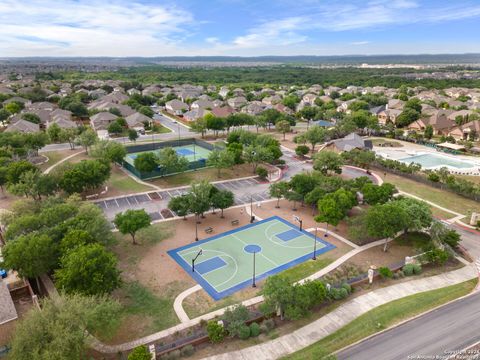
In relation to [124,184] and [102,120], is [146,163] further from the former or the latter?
[102,120]

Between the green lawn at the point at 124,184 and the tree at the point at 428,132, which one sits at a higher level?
the tree at the point at 428,132

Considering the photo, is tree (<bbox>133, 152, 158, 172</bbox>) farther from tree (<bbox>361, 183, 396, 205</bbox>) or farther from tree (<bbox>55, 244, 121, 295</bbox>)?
tree (<bbox>361, 183, 396, 205</bbox>)

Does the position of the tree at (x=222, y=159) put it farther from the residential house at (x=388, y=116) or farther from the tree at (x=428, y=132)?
the residential house at (x=388, y=116)

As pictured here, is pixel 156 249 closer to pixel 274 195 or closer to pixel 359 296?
pixel 274 195

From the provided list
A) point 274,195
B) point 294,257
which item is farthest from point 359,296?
point 274,195

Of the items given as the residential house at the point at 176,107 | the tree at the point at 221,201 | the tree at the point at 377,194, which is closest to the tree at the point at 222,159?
the tree at the point at 221,201

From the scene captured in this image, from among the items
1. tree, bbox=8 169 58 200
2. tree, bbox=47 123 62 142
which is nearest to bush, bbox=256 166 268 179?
tree, bbox=8 169 58 200
